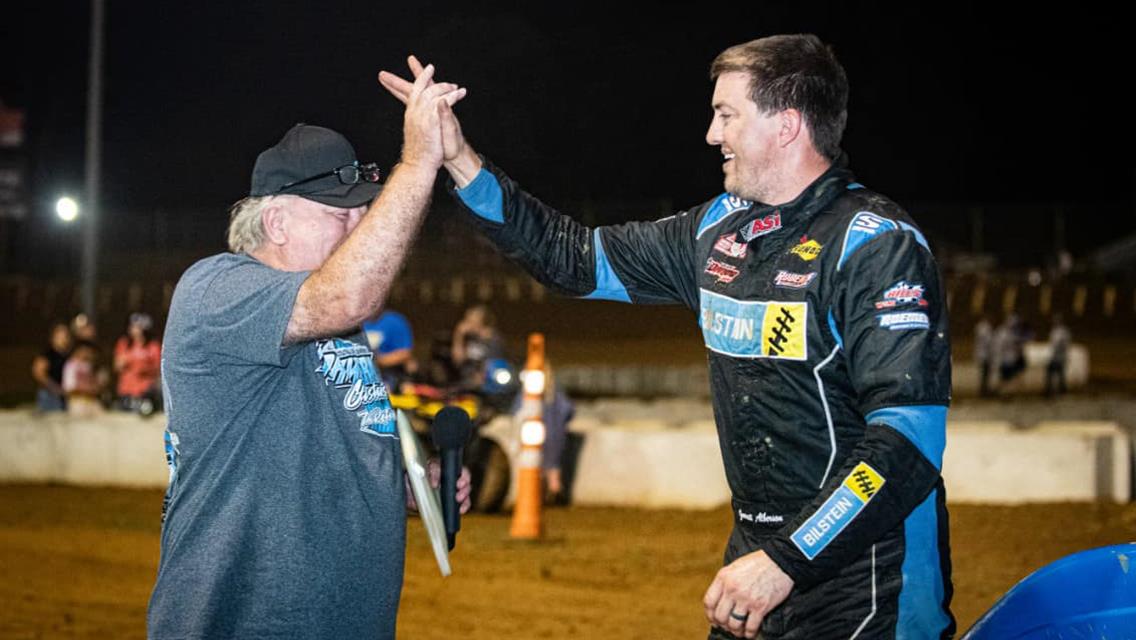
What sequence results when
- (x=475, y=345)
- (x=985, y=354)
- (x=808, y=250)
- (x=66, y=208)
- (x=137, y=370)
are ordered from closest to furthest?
(x=808, y=250)
(x=475, y=345)
(x=137, y=370)
(x=66, y=208)
(x=985, y=354)

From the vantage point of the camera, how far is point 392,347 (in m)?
12.3

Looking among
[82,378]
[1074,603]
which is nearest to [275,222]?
[1074,603]

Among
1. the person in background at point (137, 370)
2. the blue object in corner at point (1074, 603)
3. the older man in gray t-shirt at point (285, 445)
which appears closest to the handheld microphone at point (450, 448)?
the older man in gray t-shirt at point (285, 445)

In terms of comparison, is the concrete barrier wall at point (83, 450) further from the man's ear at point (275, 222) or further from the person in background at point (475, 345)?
the man's ear at point (275, 222)

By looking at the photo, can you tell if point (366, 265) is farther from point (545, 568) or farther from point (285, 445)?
point (545, 568)

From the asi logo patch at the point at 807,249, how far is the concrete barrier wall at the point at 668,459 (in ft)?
26.1

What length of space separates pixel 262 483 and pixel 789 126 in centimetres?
151

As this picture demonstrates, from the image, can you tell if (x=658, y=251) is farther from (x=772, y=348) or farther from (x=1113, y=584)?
(x=1113, y=584)

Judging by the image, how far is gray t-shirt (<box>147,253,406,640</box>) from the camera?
308cm

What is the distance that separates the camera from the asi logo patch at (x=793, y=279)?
10.4 feet

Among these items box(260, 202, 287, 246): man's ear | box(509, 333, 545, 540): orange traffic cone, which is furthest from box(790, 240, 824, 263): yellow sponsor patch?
box(509, 333, 545, 540): orange traffic cone

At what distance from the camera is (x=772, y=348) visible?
320 cm

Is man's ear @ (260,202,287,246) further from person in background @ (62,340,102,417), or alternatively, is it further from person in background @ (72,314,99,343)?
person in background @ (72,314,99,343)

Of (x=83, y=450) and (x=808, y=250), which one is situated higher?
(x=808, y=250)
